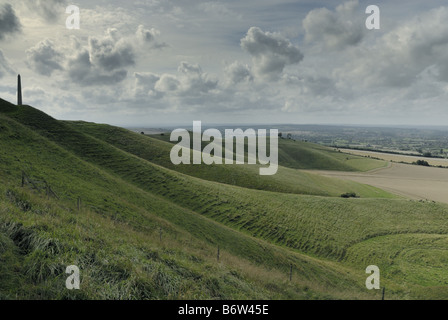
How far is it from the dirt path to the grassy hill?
3918 centimetres

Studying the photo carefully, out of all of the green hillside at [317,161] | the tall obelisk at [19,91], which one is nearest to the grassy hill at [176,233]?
the tall obelisk at [19,91]

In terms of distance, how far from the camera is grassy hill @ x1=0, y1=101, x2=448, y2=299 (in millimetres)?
8969

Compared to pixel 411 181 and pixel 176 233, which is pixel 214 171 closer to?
pixel 176 233

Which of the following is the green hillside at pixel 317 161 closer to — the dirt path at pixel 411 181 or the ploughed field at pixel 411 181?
the dirt path at pixel 411 181

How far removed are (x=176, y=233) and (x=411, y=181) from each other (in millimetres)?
137158

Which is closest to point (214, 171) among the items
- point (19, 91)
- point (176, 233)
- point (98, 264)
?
point (176, 233)

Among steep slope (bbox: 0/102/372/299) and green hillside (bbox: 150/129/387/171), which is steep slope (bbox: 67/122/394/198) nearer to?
steep slope (bbox: 0/102/372/299)

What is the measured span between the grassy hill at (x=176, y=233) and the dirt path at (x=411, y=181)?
3918 cm

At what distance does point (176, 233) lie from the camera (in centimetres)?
2377

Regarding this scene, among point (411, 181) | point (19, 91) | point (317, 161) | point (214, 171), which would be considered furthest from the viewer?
point (317, 161)

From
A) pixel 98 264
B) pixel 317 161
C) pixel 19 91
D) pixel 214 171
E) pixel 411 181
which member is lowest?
pixel 411 181

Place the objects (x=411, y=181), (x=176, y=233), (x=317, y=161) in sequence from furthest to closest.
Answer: (x=317, y=161) < (x=411, y=181) < (x=176, y=233)

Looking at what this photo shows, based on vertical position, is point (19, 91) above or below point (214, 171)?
above
